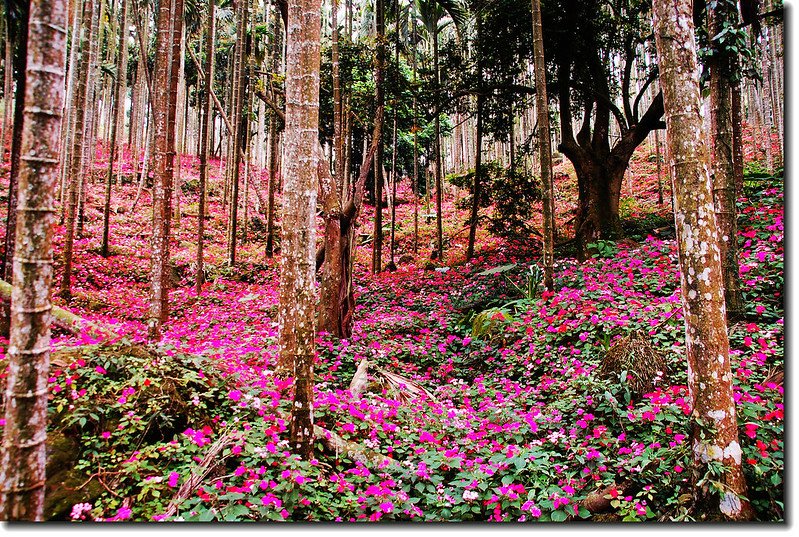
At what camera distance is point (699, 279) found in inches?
124

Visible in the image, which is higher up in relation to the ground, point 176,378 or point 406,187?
point 406,187

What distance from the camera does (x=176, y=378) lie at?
398cm

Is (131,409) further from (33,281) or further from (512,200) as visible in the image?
(512,200)

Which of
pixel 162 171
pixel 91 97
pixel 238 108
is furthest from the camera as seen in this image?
pixel 91 97

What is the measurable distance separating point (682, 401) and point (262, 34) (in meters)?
21.9

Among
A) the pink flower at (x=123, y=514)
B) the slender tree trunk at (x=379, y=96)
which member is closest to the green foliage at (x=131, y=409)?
the pink flower at (x=123, y=514)

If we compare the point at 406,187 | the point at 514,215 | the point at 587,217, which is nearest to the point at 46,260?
the point at 587,217

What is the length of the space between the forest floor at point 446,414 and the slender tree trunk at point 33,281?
0.95 meters

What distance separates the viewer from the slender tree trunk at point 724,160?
209 inches

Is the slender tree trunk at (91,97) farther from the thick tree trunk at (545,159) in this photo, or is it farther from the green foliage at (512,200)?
the green foliage at (512,200)

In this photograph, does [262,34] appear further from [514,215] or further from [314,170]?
[314,170]

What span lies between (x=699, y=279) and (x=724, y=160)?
3097mm

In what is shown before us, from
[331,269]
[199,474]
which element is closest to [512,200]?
[331,269]

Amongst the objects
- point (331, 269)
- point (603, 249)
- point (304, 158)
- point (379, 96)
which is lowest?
point (331, 269)
